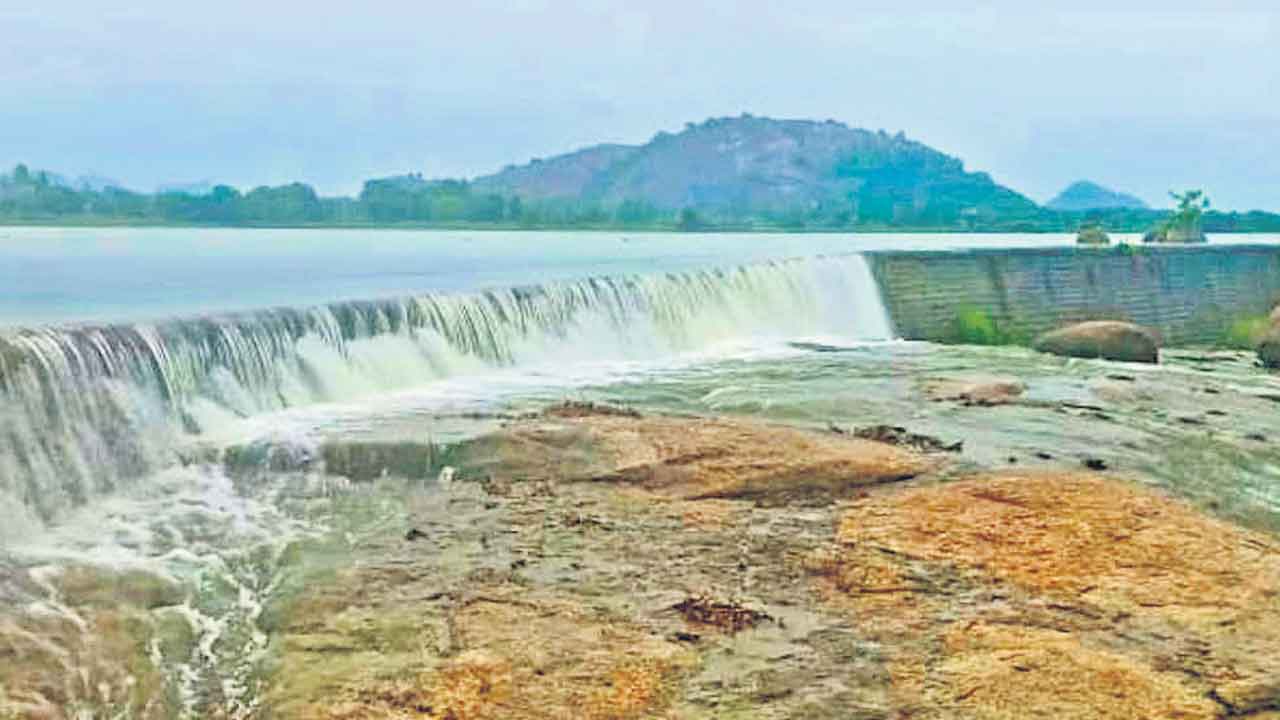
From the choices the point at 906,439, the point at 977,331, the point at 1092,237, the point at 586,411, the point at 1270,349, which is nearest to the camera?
the point at 906,439

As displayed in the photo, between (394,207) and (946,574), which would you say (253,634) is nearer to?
(946,574)

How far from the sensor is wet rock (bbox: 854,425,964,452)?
42.6 feet

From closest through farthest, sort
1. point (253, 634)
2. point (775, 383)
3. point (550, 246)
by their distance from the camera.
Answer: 1. point (253, 634)
2. point (775, 383)
3. point (550, 246)

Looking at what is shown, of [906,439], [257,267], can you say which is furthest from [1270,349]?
[257,267]

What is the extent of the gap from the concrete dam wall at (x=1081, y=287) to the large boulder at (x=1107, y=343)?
4949 millimetres

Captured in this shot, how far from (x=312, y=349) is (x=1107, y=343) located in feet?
46.6

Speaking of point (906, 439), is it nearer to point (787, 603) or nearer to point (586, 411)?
point (586, 411)

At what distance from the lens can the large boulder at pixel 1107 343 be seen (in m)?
24.6

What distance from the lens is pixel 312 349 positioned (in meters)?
16.4

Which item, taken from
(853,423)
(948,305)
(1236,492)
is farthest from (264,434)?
(948,305)

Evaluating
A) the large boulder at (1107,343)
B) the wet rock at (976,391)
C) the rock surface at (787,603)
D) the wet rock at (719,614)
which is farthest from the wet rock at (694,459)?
the large boulder at (1107,343)

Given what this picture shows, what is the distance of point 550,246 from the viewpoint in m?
58.2

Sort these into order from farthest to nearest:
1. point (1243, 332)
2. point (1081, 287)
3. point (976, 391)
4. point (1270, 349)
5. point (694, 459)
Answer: point (1081, 287), point (1243, 332), point (1270, 349), point (976, 391), point (694, 459)

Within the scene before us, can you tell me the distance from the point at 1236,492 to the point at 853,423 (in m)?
3.76
